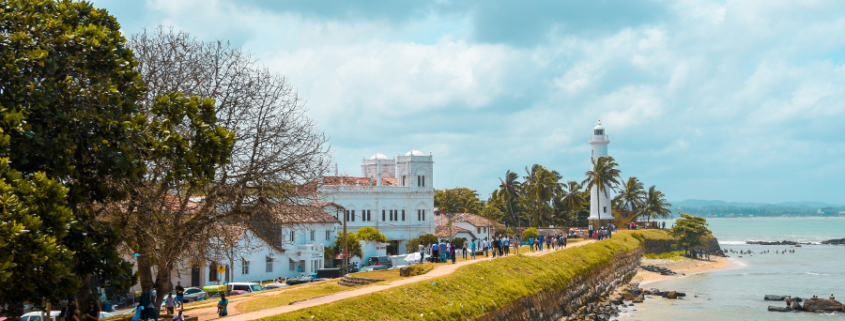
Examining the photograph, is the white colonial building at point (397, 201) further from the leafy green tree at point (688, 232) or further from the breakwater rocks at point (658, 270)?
the leafy green tree at point (688, 232)

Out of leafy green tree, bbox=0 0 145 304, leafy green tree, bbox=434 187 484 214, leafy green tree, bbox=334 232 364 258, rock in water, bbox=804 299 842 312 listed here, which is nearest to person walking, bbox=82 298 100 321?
leafy green tree, bbox=0 0 145 304

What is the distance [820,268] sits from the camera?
65250mm

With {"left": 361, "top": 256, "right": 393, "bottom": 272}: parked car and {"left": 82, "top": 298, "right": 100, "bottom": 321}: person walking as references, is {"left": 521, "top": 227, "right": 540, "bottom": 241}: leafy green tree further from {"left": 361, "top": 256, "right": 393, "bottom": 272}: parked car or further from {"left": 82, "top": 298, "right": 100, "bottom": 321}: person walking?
{"left": 82, "top": 298, "right": 100, "bottom": 321}: person walking

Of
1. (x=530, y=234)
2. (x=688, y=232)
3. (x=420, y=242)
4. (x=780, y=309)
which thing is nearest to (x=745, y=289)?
(x=780, y=309)

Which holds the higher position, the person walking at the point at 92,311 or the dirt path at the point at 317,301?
the person walking at the point at 92,311

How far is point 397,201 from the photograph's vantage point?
227 ft

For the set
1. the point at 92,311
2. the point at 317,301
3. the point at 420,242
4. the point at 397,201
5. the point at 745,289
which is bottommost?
the point at 745,289

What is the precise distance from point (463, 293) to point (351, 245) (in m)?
30.3

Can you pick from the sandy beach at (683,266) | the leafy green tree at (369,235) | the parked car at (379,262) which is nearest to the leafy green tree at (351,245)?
the parked car at (379,262)

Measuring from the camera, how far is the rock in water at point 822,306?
36312 millimetres

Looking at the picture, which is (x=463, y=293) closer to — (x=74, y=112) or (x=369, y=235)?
(x=74, y=112)

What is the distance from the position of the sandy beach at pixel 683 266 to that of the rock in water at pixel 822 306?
679 inches

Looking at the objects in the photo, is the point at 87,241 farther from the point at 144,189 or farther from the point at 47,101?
the point at 144,189

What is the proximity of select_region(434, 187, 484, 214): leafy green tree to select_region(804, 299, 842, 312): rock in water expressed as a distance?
2034 inches
